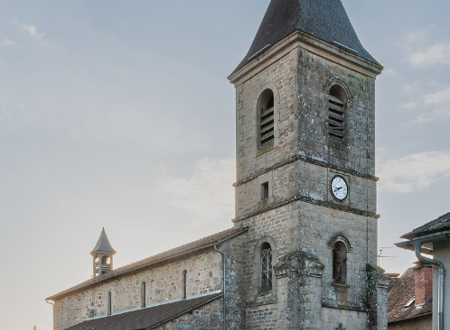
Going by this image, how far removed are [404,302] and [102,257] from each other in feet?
63.1

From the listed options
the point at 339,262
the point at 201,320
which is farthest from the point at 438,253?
the point at 201,320

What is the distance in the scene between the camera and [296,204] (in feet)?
69.7

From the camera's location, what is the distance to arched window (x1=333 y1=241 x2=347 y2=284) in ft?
71.7

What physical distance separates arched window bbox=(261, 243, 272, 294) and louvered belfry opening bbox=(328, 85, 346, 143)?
4.73 m

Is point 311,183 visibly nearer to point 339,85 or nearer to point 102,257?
point 339,85

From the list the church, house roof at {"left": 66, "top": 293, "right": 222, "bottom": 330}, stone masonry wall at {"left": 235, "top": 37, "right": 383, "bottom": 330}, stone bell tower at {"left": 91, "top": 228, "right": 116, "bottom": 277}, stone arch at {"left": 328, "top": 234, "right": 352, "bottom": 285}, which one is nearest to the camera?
house roof at {"left": 66, "top": 293, "right": 222, "bottom": 330}

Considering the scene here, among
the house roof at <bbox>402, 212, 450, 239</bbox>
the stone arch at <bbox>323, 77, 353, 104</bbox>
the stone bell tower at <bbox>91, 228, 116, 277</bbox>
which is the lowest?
the stone bell tower at <bbox>91, 228, 116, 277</bbox>

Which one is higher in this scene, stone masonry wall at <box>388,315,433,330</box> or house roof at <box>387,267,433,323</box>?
house roof at <box>387,267,433,323</box>

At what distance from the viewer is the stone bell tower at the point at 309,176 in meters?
21.0

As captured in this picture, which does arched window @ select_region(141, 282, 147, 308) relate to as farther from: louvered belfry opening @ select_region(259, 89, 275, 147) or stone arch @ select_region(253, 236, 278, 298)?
louvered belfry opening @ select_region(259, 89, 275, 147)

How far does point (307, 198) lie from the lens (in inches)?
841

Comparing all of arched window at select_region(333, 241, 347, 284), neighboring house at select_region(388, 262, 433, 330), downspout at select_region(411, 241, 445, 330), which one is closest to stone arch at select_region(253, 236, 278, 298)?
arched window at select_region(333, 241, 347, 284)

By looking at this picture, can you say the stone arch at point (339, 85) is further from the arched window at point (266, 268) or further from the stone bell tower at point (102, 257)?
the stone bell tower at point (102, 257)

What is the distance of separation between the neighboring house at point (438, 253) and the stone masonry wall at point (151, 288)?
1155 centimetres
